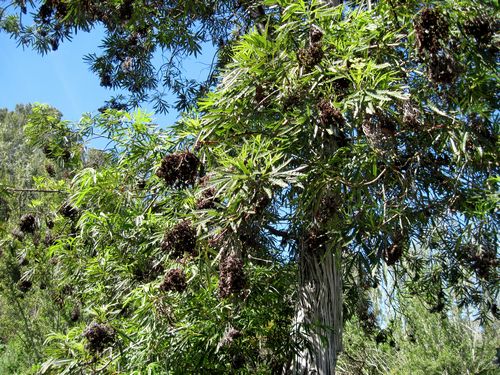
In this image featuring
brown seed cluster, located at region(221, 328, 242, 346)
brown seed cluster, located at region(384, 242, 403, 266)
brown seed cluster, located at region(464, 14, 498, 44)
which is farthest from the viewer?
brown seed cluster, located at region(221, 328, 242, 346)

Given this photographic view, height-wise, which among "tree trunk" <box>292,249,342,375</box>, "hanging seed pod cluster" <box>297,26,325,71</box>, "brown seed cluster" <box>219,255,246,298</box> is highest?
"hanging seed pod cluster" <box>297,26,325,71</box>

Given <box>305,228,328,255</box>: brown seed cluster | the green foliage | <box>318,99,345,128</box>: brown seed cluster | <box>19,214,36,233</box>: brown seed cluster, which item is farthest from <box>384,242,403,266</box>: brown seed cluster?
the green foliage

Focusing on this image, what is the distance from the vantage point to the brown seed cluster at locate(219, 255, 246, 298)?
255 cm

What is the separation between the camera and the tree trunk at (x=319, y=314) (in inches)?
140

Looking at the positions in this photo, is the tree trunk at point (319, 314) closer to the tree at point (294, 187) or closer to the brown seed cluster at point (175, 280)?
the tree at point (294, 187)

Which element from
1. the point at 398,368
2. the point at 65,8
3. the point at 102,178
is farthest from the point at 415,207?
the point at 398,368

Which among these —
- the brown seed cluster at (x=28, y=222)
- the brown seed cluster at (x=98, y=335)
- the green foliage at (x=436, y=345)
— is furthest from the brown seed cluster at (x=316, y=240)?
the green foliage at (x=436, y=345)

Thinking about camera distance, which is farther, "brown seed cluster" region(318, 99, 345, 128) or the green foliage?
the green foliage

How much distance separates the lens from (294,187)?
11.8 feet

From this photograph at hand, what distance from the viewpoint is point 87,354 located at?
3.56m

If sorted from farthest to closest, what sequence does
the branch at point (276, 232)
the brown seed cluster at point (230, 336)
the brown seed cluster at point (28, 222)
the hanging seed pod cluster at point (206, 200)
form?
the brown seed cluster at point (28, 222) < the branch at point (276, 232) < the brown seed cluster at point (230, 336) < the hanging seed pod cluster at point (206, 200)

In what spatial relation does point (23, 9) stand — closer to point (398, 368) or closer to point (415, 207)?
point (415, 207)

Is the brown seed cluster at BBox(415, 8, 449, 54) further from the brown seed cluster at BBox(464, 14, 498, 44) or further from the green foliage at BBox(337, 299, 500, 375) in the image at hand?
the green foliage at BBox(337, 299, 500, 375)

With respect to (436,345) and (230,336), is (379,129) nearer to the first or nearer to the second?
(230,336)
